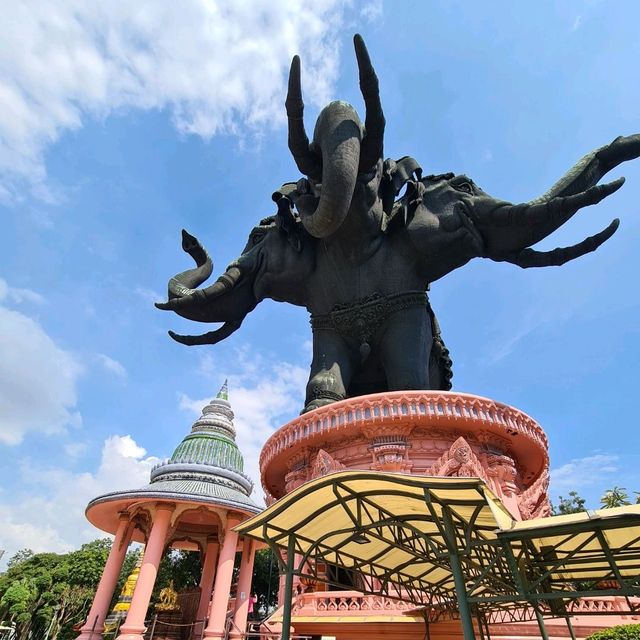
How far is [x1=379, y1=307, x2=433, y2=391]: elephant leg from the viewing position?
9.94 m

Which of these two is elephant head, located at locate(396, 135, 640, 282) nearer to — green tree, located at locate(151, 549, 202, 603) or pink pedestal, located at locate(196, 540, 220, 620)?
pink pedestal, located at locate(196, 540, 220, 620)

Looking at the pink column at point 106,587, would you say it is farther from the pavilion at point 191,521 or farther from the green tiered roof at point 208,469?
the green tiered roof at point 208,469

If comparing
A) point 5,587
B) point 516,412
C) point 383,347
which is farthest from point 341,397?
point 5,587

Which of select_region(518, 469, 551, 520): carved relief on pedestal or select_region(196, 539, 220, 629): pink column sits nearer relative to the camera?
select_region(518, 469, 551, 520): carved relief on pedestal

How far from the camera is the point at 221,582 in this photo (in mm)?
14391

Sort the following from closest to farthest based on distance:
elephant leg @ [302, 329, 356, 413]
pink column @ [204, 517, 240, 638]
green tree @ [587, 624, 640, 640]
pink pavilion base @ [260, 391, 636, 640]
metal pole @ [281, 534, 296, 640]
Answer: metal pole @ [281, 534, 296, 640] → green tree @ [587, 624, 640, 640] → pink pavilion base @ [260, 391, 636, 640] → elephant leg @ [302, 329, 356, 413] → pink column @ [204, 517, 240, 638]

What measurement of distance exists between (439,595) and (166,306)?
8168 millimetres

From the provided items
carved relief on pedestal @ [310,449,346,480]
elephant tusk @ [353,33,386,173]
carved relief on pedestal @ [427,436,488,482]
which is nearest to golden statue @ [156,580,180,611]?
carved relief on pedestal @ [310,449,346,480]

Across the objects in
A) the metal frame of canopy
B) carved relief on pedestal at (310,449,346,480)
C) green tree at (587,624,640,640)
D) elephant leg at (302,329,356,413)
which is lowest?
green tree at (587,624,640,640)

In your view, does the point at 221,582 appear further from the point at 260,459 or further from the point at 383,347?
the point at 383,347

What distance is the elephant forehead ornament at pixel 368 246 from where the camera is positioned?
934cm

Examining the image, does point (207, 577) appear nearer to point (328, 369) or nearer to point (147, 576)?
point (147, 576)

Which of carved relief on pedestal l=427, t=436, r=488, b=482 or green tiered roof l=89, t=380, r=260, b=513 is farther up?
green tiered roof l=89, t=380, r=260, b=513

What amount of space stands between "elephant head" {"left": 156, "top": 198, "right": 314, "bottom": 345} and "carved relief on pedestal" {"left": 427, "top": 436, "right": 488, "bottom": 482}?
17.4ft
